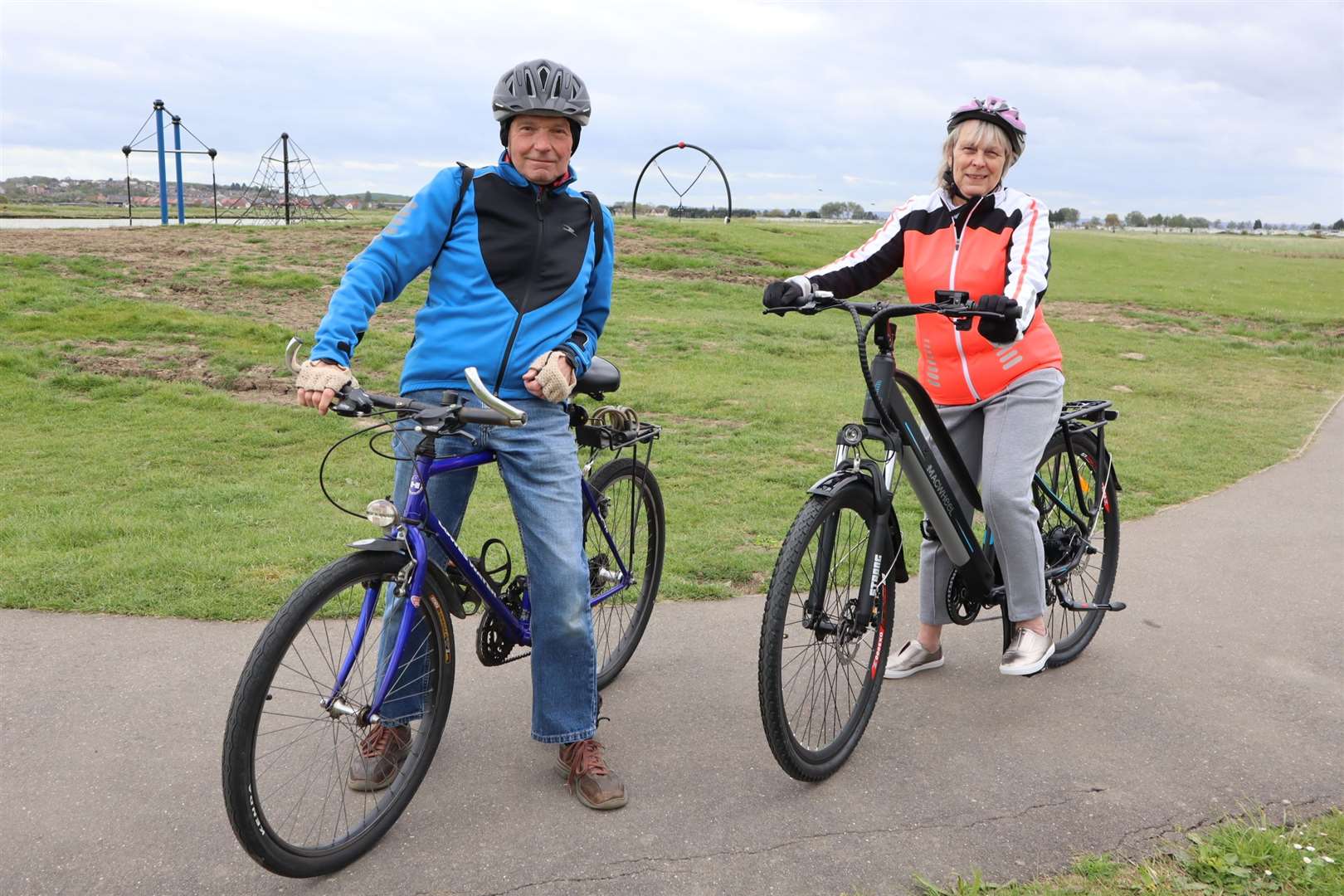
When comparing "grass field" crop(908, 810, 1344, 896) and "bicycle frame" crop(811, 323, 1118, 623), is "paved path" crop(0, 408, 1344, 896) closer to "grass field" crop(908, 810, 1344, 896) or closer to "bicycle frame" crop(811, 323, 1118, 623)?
"grass field" crop(908, 810, 1344, 896)

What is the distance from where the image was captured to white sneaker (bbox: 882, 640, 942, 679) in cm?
465

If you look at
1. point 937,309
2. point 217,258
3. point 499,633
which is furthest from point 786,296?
point 217,258

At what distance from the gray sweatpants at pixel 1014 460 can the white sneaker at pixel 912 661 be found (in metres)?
0.45

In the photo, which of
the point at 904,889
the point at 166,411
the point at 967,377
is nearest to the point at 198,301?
the point at 166,411

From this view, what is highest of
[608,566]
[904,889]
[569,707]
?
[608,566]

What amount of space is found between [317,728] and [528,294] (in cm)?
154

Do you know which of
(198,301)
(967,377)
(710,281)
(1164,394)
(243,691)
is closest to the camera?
(243,691)

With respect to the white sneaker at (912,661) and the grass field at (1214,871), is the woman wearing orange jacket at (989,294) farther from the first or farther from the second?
the grass field at (1214,871)

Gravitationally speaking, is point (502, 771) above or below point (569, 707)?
below

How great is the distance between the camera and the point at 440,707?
347 cm

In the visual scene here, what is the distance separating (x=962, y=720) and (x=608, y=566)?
147 cm

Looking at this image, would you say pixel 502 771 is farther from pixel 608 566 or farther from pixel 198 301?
pixel 198 301

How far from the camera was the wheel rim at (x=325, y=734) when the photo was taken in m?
3.21

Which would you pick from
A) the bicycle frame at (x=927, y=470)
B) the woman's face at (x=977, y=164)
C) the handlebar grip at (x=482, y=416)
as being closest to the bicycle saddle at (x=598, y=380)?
the handlebar grip at (x=482, y=416)
